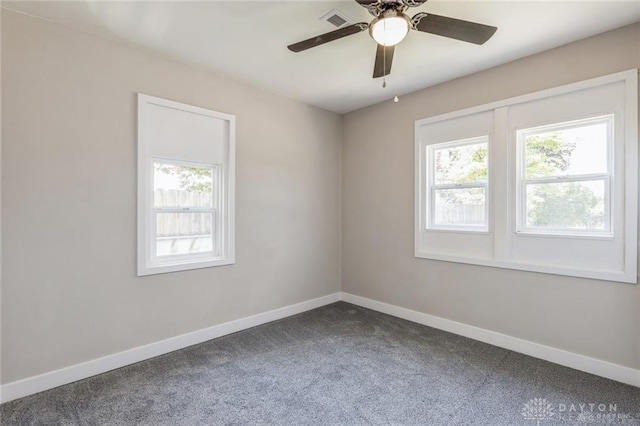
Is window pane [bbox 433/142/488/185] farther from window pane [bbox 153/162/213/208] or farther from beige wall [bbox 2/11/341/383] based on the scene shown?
A: window pane [bbox 153/162/213/208]

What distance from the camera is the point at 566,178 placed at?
2654 millimetres

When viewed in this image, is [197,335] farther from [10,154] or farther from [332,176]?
[332,176]

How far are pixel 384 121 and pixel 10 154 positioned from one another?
363 centimetres

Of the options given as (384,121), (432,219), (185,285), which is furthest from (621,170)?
(185,285)

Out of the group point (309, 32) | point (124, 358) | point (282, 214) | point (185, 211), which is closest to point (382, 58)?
point (309, 32)

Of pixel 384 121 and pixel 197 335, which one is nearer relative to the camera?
pixel 197 335

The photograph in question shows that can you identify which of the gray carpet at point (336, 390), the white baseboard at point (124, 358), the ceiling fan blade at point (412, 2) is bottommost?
the gray carpet at point (336, 390)

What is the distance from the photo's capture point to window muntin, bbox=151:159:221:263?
116 inches

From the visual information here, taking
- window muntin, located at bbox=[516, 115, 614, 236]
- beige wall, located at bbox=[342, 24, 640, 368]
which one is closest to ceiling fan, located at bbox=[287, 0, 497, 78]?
beige wall, located at bbox=[342, 24, 640, 368]

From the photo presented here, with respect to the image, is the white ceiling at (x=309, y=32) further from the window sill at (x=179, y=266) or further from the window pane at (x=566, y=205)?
the window sill at (x=179, y=266)

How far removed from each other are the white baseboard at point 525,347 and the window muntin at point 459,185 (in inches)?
41.6

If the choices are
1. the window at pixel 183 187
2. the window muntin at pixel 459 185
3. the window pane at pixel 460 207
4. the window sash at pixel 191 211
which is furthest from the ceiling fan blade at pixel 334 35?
the window pane at pixel 460 207

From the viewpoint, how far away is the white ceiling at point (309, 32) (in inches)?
84.5

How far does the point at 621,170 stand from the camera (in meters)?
2.38
